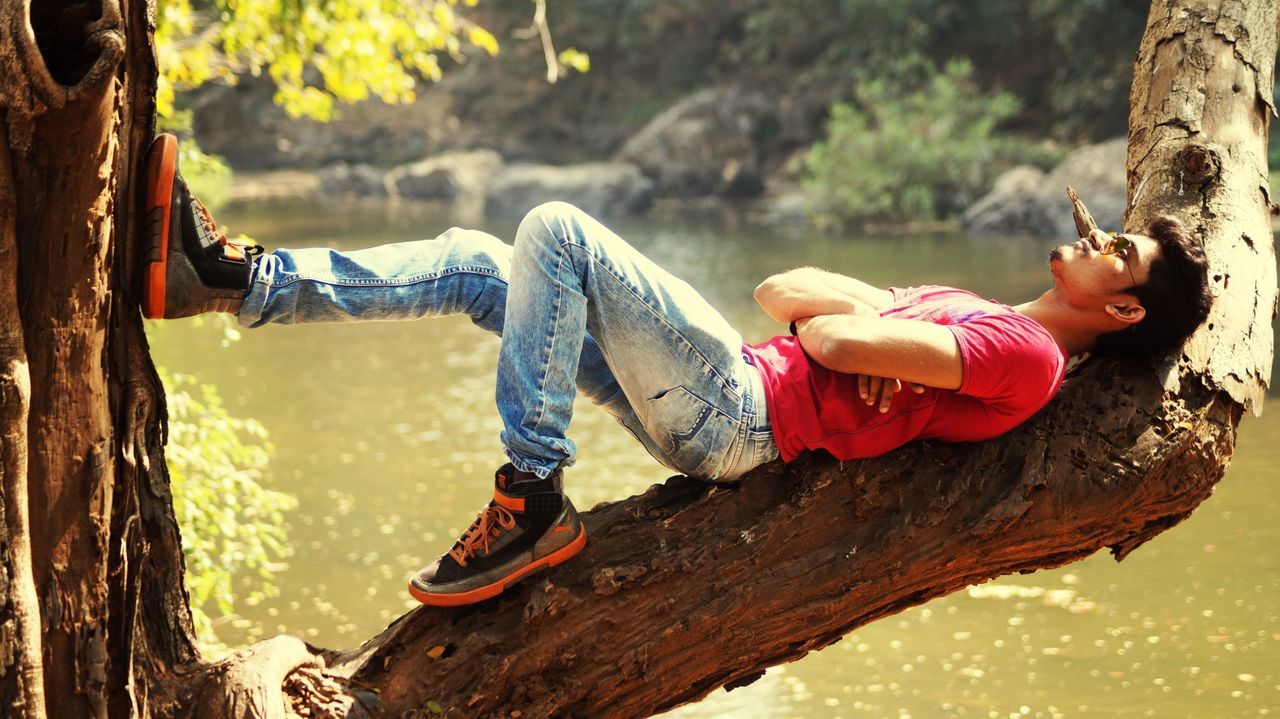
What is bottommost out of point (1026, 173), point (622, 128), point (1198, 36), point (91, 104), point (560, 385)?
point (560, 385)

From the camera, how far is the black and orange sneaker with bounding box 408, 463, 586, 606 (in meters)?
2.49

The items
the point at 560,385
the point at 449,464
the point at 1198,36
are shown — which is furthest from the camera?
the point at 449,464

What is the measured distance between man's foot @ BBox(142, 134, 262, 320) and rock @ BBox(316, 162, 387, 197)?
2349cm

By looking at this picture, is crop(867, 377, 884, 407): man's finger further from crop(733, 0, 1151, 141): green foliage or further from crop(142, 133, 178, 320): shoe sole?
crop(733, 0, 1151, 141): green foliage

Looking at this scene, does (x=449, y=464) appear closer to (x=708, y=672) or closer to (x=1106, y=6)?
Answer: (x=708, y=672)

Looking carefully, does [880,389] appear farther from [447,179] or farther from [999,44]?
[999,44]

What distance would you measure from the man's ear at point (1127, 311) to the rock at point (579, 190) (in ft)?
63.0

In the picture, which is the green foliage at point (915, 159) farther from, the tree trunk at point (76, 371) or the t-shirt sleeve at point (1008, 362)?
the tree trunk at point (76, 371)

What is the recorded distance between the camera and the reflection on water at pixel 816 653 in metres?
4.71

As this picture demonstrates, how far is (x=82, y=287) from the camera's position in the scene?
82.4 inches

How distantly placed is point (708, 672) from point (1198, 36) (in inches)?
80.5

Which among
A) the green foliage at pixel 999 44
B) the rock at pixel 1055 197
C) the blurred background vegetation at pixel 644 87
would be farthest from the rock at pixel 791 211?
the green foliage at pixel 999 44

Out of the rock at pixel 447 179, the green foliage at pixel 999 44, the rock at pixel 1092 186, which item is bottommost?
the rock at pixel 1092 186

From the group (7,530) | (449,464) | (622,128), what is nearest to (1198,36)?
(7,530)
